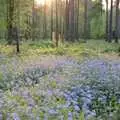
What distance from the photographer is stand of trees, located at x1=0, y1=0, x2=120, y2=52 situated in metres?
Answer: 23.1

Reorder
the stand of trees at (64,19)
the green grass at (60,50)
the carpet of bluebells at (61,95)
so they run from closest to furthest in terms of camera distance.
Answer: the carpet of bluebells at (61,95), the green grass at (60,50), the stand of trees at (64,19)

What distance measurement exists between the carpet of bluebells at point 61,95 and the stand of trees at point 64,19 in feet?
38.0

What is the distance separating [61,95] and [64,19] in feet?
Answer: 144

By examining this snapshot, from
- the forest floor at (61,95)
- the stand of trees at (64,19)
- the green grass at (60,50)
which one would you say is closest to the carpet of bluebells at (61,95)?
the forest floor at (61,95)

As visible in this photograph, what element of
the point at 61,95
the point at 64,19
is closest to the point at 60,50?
the point at 61,95

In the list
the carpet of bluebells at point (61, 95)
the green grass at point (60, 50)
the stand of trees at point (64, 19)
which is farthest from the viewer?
the stand of trees at point (64, 19)

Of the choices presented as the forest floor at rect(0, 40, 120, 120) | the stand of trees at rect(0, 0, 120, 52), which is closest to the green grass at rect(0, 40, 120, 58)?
the stand of trees at rect(0, 0, 120, 52)

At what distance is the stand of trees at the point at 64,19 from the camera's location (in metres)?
23.1

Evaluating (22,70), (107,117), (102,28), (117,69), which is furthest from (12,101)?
(102,28)

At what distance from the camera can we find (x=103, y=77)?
8.85 meters

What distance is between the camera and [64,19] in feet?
165

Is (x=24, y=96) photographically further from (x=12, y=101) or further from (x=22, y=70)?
(x=22, y=70)

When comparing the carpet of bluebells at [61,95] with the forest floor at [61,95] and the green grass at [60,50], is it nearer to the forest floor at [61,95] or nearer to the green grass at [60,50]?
the forest floor at [61,95]

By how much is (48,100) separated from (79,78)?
2.48m
